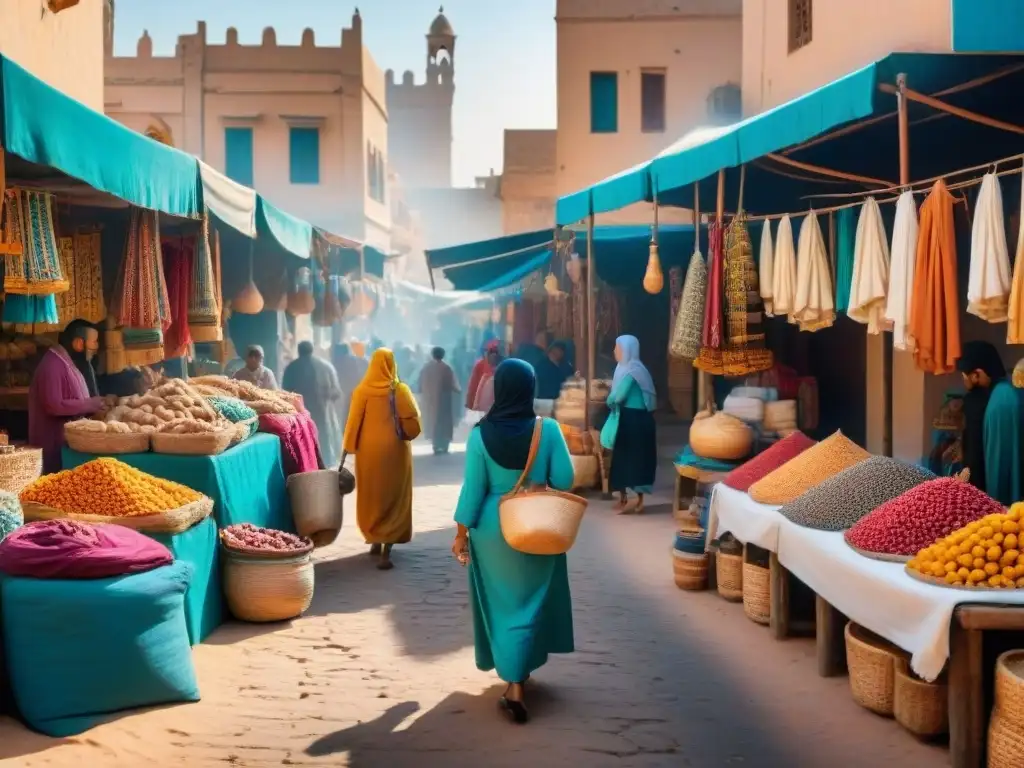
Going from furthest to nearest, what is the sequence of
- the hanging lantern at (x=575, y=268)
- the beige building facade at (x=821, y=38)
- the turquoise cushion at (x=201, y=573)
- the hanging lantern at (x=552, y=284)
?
the hanging lantern at (x=552, y=284)
the hanging lantern at (x=575, y=268)
the beige building facade at (x=821, y=38)
the turquoise cushion at (x=201, y=573)

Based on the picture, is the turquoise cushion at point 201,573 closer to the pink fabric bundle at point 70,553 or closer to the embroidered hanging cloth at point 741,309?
the pink fabric bundle at point 70,553

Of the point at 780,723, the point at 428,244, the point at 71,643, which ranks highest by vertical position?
the point at 428,244

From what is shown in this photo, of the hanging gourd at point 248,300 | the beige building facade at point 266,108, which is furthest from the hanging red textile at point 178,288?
the beige building facade at point 266,108

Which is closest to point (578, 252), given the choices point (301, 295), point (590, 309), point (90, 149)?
point (590, 309)

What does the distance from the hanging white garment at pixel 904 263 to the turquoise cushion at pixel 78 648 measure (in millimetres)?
3963

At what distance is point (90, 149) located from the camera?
5617 millimetres

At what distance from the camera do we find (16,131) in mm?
4684

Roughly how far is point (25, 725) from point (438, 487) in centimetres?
775

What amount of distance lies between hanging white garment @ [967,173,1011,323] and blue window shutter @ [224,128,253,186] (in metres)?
21.3

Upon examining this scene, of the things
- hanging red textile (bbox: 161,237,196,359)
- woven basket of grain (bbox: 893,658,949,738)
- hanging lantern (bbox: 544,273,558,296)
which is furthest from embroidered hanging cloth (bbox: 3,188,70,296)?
hanging lantern (bbox: 544,273,558,296)

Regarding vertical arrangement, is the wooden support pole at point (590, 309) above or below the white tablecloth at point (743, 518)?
above

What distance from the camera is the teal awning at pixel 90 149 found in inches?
185

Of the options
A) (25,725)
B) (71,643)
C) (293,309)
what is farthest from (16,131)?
(293,309)

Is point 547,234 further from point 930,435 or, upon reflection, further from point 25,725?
point 25,725
